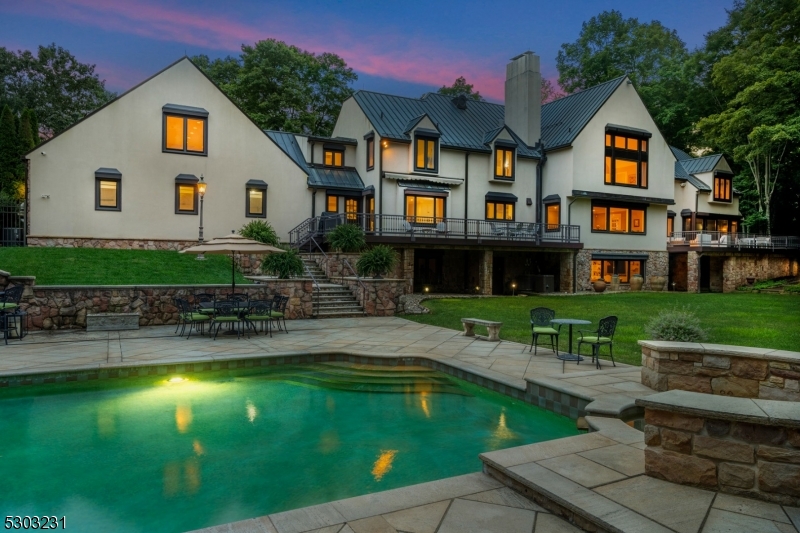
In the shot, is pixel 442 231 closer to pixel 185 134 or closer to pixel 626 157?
pixel 185 134

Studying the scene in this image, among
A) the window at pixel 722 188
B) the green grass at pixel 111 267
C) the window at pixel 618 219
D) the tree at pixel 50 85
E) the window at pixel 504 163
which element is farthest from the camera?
the tree at pixel 50 85

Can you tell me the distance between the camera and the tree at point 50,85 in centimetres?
3894

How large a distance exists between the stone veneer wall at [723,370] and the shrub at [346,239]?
46.2 ft

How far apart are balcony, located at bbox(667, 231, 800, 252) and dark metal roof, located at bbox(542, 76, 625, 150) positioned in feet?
32.1

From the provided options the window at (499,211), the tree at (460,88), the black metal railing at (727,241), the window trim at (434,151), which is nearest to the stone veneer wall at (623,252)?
the black metal railing at (727,241)

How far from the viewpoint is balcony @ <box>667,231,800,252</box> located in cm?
2875

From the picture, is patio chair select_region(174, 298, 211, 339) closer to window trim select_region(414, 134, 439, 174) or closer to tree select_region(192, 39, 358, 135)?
window trim select_region(414, 134, 439, 174)

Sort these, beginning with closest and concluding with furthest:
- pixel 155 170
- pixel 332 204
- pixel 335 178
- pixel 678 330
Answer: pixel 678 330
pixel 155 170
pixel 332 204
pixel 335 178

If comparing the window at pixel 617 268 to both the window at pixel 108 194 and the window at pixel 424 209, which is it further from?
the window at pixel 108 194

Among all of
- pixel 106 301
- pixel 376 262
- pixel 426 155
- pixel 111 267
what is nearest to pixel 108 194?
pixel 111 267

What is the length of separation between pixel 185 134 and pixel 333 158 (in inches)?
288

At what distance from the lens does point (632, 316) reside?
51.5 ft

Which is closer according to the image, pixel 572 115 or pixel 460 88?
pixel 572 115

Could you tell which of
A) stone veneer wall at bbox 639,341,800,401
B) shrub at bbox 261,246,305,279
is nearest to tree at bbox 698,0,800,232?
shrub at bbox 261,246,305,279
